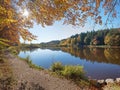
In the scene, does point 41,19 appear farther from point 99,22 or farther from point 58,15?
point 99,22

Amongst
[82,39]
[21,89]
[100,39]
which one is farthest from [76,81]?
[82,39]

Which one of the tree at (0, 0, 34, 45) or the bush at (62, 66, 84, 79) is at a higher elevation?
the tree at (0, 0, 34, 45)

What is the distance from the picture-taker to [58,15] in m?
5.12

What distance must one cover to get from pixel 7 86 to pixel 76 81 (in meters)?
3.57

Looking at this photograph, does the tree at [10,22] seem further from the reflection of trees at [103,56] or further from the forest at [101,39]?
the forest at [101,39]

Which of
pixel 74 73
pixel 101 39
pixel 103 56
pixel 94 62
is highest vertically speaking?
pixel 101 39

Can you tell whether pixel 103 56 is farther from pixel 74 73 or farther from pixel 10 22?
pixel 10 22

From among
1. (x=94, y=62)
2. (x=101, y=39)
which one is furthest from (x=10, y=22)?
(x=101, y=39)

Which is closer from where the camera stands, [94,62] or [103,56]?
[94,62]

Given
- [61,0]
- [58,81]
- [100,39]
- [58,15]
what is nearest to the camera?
[61,0]

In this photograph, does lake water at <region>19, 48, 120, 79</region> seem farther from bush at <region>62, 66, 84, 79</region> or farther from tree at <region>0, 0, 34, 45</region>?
tree at <region>0, 0, 34, 45</region>

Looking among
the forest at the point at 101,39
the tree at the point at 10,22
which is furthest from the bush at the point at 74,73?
the forest at the point at 101,39

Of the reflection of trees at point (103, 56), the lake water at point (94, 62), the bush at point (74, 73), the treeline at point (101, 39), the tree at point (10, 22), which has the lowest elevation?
the lake water at point (94, 62)

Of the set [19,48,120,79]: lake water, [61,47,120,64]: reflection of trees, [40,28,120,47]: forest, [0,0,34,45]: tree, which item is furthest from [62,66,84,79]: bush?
[40,28,120,47]: forest
